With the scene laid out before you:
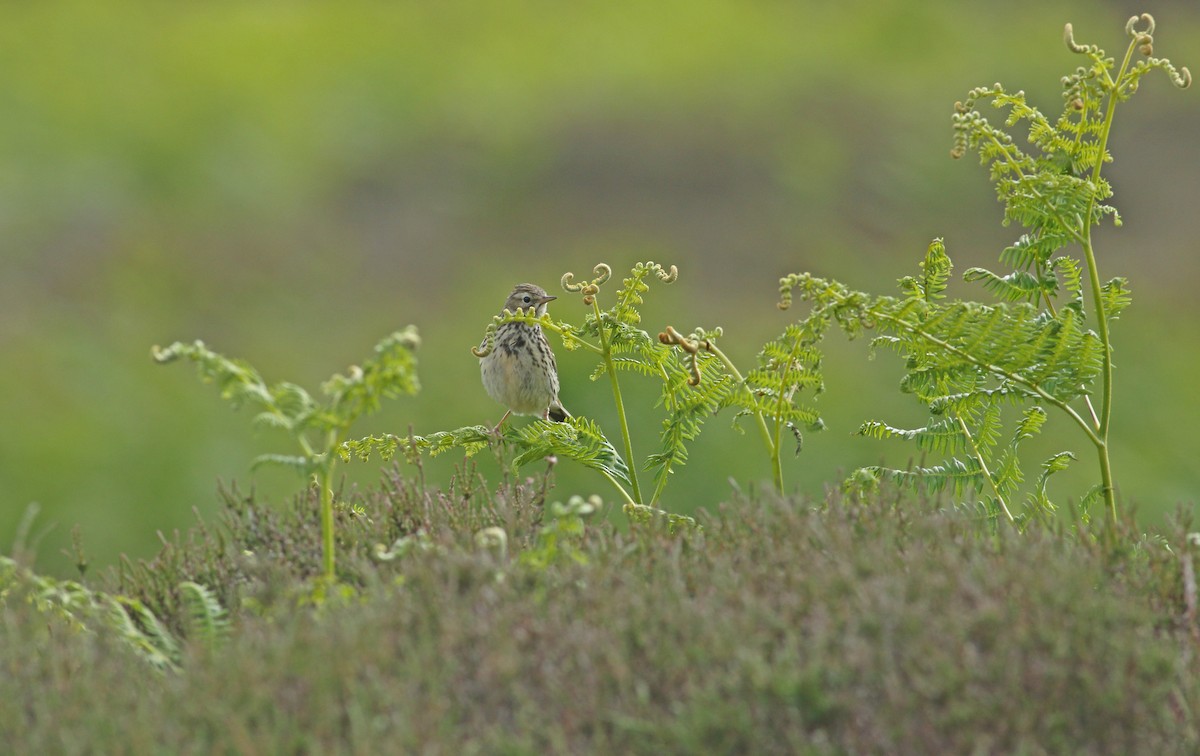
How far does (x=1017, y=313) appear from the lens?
323 cm

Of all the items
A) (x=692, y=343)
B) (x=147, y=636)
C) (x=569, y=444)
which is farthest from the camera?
(x=569, y=444)

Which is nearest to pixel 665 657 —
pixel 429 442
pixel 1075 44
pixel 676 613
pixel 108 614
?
pixel 676 613

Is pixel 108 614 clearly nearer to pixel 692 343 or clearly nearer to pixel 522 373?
pixel 692 343

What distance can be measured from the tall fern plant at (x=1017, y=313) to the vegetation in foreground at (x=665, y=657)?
55 cm

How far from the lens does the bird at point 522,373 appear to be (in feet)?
17.7

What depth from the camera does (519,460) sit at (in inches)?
146

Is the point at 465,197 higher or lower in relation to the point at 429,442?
higher

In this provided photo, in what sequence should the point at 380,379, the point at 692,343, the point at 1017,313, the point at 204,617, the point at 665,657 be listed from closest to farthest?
the point at 665,657
the point at 380,379
the point at 204,617
the point at 1017,313
the point at 692,343

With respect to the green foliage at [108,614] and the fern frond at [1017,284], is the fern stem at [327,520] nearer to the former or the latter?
the green foliage at [108,614]

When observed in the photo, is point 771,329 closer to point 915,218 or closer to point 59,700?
point 915,218

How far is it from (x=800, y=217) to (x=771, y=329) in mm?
2258

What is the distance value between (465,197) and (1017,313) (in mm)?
10198

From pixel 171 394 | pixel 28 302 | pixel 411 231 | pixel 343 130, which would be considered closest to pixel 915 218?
pixel 411 231

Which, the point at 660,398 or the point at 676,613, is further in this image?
the point at 660,398
